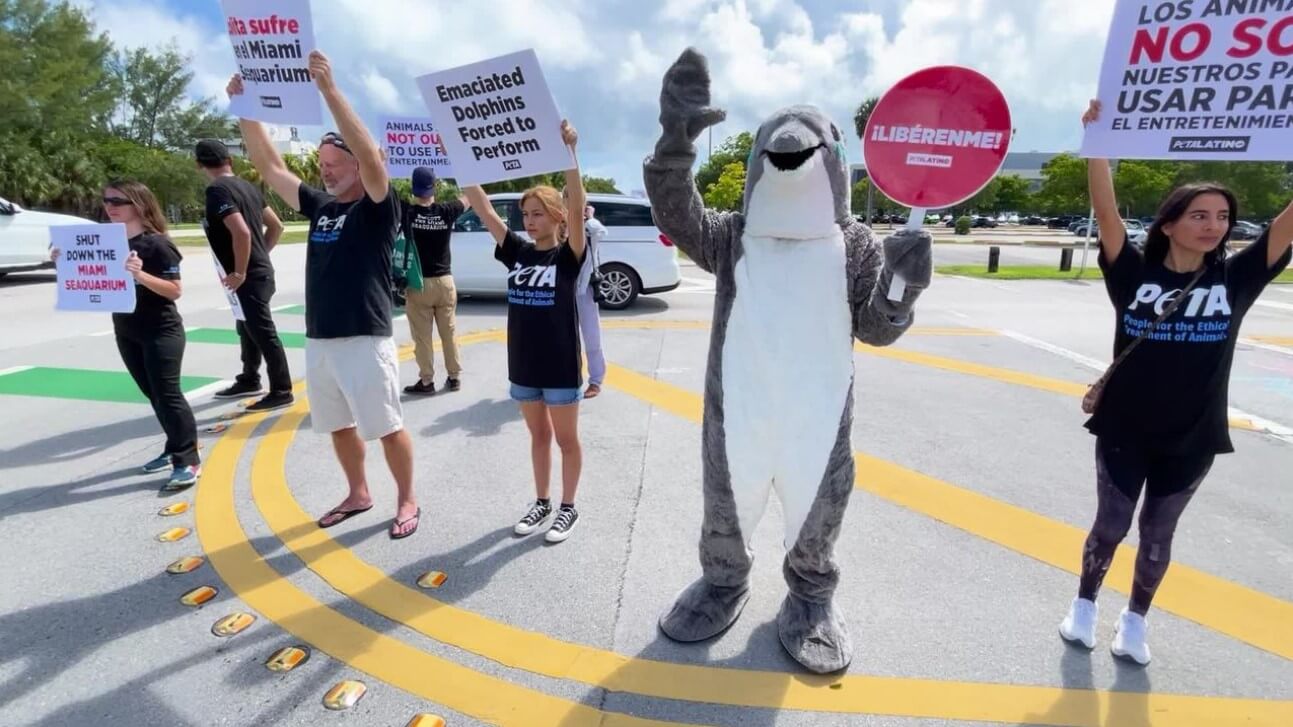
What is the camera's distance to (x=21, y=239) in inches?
439

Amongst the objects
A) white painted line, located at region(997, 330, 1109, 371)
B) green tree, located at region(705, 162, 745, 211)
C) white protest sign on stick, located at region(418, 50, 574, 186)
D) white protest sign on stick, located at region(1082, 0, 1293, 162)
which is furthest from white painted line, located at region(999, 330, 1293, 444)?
green tree, located at region(705, 162, 745, 211)

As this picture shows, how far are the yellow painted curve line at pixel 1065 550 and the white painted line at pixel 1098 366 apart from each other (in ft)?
8.98

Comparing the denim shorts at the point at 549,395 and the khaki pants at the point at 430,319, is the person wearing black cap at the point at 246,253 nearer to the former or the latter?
the khaki pants at the point at 430,319

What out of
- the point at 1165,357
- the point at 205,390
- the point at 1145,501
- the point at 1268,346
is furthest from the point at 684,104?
the point at 1268,346

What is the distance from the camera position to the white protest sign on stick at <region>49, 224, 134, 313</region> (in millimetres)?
3354

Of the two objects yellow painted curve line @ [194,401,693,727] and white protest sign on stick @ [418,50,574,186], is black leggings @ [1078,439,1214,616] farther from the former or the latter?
white protest sign on stick @ [418,50,574,186]

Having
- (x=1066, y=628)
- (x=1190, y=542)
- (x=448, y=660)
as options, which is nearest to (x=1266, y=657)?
(x=1066, y=628)

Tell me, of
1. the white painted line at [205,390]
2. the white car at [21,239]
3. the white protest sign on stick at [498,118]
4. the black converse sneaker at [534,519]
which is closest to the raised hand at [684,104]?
the white protest sign on stick at [498,118]

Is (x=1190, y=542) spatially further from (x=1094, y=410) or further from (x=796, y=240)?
(x=796, y=240)

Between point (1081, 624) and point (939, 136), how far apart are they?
1839mm

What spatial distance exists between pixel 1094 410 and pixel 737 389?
4.37 ft

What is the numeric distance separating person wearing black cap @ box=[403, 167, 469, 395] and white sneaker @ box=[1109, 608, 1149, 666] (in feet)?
15.2

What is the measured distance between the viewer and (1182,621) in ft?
8.58

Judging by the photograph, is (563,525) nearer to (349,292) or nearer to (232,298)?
(349,292)
